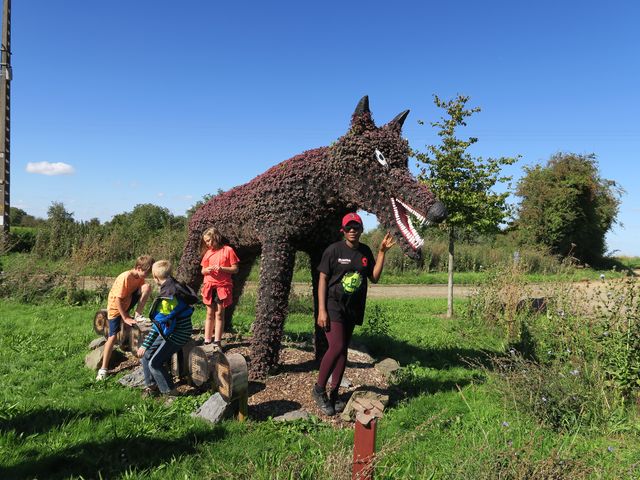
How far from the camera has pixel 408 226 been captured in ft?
13.1

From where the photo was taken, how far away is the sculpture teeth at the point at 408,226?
388 cm

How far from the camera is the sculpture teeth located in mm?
3881

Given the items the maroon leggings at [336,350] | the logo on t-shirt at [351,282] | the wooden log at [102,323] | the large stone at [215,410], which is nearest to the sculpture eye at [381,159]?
the logo on t-shirt at [351,282]

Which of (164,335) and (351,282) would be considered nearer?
(351,282)

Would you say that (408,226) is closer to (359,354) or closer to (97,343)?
(359,354)

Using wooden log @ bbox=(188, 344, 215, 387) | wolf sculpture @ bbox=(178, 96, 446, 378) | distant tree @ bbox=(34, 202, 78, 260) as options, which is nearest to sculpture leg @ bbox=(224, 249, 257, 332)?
wolf sculpture @ bbox=(178, 96, 446, 378)

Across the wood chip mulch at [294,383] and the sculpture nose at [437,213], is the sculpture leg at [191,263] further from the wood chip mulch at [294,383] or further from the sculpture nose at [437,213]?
the sculpture nose at [437,213]

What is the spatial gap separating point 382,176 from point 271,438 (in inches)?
98.8

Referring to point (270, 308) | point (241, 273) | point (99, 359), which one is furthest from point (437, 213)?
point (99, 359)

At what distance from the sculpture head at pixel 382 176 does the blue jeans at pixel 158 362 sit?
2260 mm

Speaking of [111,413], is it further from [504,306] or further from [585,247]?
[585,247]

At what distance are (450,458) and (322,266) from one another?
1.80 m

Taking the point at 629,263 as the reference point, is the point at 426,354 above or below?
below

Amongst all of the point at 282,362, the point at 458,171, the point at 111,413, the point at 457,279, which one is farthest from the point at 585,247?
the point at 111,413
